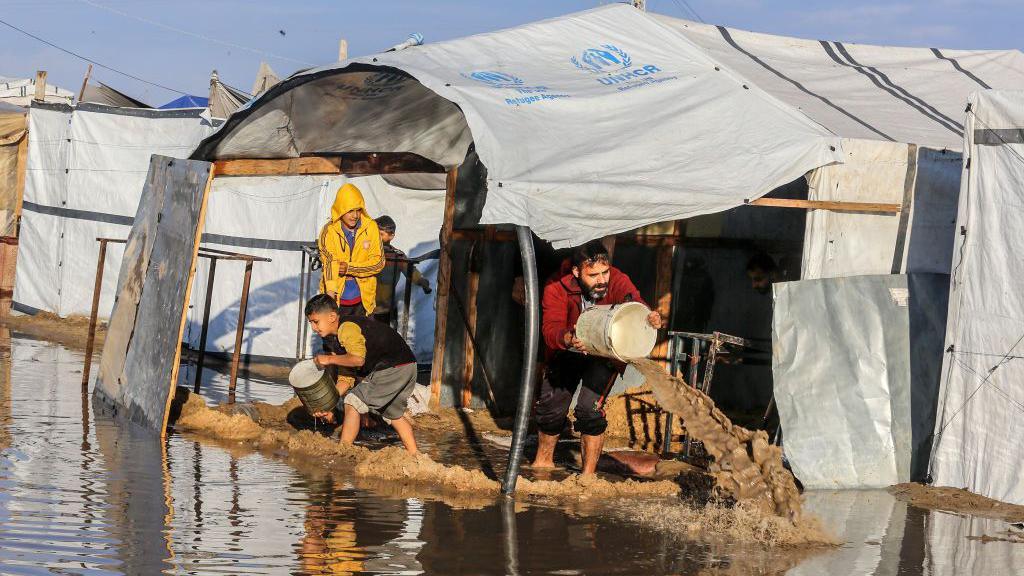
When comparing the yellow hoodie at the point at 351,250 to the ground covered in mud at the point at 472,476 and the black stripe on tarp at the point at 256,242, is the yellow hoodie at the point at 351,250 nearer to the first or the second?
the ground covered in mud at the point at 472,476

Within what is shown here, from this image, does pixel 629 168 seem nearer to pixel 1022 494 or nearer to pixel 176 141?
pixel 1022 494

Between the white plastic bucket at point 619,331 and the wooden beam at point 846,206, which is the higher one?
the wooden beam at point 846,206

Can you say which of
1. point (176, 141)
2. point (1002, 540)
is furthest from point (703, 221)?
point (176, 141)

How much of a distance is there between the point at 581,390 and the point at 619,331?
802 millimetres

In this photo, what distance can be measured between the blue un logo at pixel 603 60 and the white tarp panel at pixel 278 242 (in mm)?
4931

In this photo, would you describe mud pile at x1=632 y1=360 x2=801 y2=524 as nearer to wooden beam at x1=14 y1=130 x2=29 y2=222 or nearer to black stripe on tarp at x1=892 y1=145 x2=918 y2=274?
black stripe on tarp at x1=892 y1=145 x2=918 y2=274

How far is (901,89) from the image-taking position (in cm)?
1176

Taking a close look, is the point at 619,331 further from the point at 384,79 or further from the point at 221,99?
the point at 221,99

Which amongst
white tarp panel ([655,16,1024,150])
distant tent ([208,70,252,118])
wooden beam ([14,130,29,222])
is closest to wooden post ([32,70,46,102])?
wooden beam ([14,130,29,222])

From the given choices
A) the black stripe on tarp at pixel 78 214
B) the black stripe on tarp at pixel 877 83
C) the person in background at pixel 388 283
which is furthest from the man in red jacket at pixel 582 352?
the black stripe on tarp at pixel 78 214

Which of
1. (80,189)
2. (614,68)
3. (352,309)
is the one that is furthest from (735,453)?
(80,189)

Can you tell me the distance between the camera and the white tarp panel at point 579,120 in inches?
322

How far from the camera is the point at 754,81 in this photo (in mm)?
10516

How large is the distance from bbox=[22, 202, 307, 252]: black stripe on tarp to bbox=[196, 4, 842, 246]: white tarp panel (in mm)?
3379
